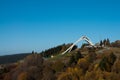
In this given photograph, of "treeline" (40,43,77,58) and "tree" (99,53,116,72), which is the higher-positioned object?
"treeline" (40,43,77,58)

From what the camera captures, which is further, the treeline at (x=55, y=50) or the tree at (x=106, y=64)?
the treeline at (x=55, y=50)

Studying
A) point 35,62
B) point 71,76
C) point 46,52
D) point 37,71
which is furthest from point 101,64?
point 46,52

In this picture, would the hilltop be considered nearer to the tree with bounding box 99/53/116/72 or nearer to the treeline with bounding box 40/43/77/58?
the tree with bounding box 99/53/116/72

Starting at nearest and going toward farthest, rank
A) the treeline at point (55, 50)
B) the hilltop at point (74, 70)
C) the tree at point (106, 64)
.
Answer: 1. the hilltop at point (74, 70)
2. the tree at point (106, 64)
3. the treeline at point (55, 50)

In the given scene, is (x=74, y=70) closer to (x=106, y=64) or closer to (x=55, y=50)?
(x=106, y=64)

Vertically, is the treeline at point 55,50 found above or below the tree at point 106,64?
above

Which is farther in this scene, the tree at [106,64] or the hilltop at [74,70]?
the tree at [106,64]

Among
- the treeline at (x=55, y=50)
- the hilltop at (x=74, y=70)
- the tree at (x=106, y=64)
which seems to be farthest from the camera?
the treeline at (x=55, y=50)

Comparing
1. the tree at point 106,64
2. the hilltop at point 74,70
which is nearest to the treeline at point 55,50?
the hilltop at point 74,70

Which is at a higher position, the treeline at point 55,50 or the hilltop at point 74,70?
the treeline at point 55,50

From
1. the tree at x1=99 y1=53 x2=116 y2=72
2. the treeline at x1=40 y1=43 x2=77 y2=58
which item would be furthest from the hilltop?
the treeline at x1=40 y1=43 x2=77 y2=58

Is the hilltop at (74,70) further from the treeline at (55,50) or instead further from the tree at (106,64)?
the treeline at (55,50)

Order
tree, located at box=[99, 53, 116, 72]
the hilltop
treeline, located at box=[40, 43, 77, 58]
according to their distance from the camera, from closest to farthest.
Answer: the hilltop, tree, located at box=[99, 53, 116, 72], treeline, located at box=[40, 43, 77, 58]
